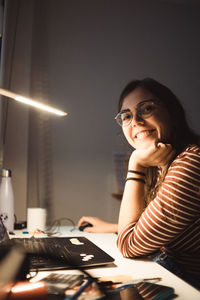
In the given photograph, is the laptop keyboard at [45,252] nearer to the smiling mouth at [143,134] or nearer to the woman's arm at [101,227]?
the woman's arm at [101,227]

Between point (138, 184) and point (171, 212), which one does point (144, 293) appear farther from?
point (138, 184)

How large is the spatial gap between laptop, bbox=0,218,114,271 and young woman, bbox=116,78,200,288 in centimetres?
12

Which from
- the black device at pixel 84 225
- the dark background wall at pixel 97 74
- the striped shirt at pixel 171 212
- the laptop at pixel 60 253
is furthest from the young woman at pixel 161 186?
the dark background wall at pixel 97 74

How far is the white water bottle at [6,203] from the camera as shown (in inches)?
A: 48.9

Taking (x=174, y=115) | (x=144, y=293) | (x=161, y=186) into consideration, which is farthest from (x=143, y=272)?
(x=174, y=115)

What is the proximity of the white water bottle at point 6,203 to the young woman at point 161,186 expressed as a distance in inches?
23.7

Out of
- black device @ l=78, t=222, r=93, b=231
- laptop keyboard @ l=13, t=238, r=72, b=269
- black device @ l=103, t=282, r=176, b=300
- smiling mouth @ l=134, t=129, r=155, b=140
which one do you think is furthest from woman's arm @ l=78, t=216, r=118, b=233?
black device @ l=103, t=282, r=176, b=300

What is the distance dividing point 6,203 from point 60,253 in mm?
582

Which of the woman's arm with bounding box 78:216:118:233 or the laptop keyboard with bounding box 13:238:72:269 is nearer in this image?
the laptop keyboard with bounding box 13:238:72:269

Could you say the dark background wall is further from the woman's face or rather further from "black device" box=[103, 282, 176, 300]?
"black device" box=[103, 282, 176, 300]

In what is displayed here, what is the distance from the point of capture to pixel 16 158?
1838 millimetres

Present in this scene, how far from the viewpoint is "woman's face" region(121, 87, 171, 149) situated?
3.61 ft

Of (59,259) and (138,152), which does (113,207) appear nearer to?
(138,152)

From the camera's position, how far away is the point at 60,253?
30.8 inches
